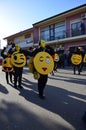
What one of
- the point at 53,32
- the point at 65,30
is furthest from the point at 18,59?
the point at 53,32

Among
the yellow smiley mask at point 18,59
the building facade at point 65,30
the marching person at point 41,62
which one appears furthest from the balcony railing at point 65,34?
the marching person at point 41,62

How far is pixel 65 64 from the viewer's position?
28.7m

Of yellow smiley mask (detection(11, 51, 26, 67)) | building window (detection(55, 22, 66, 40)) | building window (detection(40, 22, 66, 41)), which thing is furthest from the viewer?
building window (detection(40, 22, 66, 41))

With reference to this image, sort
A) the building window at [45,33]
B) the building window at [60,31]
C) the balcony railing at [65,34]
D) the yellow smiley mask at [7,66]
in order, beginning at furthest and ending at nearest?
the building window at [45,33], the building window at [60,31], the balcony railing at [65,34], the yellow smiley mask at [7,66]

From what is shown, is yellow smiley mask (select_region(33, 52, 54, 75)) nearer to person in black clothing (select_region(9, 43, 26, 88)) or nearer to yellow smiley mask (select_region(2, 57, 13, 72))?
person in black clothing (select_region(9, 43, 26, 88))

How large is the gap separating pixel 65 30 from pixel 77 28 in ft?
8.61

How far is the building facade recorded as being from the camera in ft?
103

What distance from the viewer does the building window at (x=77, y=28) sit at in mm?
31530

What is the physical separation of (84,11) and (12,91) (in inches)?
923

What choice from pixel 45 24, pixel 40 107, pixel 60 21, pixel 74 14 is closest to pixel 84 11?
pixel 74 14

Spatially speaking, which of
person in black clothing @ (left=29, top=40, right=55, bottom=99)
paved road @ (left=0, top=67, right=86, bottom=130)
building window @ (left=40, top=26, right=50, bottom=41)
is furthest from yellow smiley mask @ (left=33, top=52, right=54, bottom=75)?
building window @ (left=40, top=26, right=50, bottom=41)

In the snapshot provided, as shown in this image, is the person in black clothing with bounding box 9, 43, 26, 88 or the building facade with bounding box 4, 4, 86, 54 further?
the building facade with bounding box 4, 4, 86, 54

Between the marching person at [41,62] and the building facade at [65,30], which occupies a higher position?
the building facade at [65,30]

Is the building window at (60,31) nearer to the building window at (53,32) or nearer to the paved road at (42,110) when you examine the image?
the building window at (53,32)
